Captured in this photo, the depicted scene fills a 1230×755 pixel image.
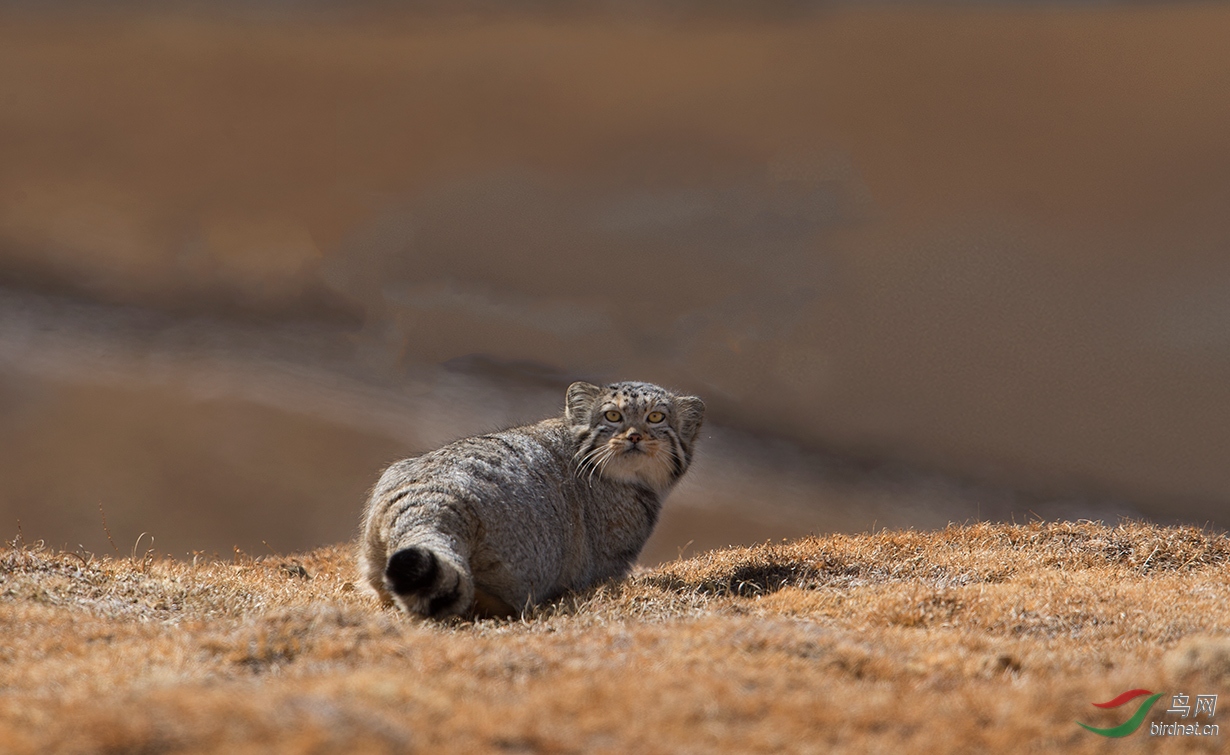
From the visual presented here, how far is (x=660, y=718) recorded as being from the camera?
15.9 ft

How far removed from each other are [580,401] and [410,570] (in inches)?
145

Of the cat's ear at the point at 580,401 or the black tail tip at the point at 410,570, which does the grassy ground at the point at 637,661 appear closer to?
the black tail tip at the point at 410,570

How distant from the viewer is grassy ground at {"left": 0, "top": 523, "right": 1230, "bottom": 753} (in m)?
4.62

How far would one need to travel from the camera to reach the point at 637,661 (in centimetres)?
590

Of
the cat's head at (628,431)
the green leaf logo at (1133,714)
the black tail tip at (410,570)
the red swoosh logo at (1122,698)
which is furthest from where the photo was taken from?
the cat's head at (628,431)

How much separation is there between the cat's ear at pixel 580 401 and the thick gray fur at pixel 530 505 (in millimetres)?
13

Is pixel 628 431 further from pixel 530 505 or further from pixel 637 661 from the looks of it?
pixel 637 661

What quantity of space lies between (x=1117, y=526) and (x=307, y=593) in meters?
8.72

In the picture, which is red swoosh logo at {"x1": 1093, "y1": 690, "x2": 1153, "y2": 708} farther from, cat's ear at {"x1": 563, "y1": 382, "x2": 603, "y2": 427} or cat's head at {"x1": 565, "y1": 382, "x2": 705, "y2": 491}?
cat's ear at {"x1": 563, "y1": 382, "x2": 603, "y2": 427}

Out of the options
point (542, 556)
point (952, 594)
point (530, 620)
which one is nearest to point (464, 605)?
point (530, 620)

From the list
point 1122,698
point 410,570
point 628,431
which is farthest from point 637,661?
point 628,431

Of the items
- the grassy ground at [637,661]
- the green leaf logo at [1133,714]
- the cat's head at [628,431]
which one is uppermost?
the cat's head at [628,431]

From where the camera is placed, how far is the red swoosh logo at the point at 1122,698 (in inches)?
212

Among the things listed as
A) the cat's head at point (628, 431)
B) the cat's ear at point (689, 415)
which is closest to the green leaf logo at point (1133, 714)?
the cat's head at point (628, 431)
